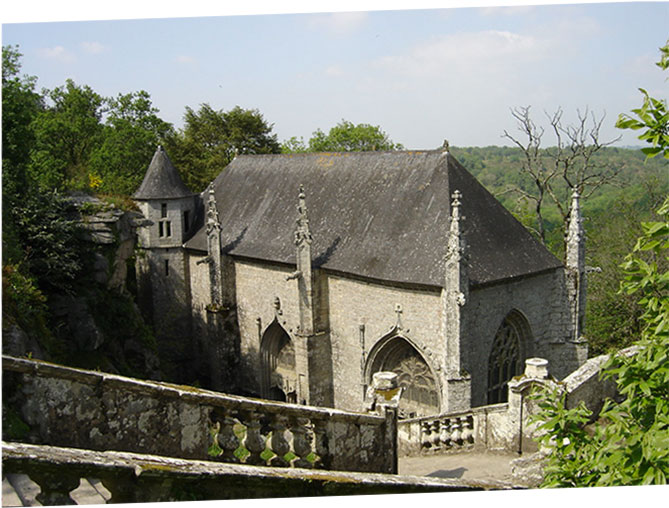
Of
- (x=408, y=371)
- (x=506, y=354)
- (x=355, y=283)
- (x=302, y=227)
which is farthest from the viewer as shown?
(x=302, y=227)

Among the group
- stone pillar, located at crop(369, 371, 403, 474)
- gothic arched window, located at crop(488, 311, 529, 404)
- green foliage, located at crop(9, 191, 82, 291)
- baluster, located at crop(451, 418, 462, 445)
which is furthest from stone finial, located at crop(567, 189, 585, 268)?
green foliage, located at crop(9, 191, 82, 291)

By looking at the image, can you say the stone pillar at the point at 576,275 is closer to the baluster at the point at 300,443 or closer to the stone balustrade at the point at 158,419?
the stone balustrade at the point at 158,419

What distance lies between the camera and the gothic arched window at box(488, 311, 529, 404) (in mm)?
19297

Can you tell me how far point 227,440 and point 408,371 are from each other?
13.3 m

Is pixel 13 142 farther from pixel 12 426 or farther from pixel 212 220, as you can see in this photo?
pixel 12 426

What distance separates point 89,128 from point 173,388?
38.5 meters

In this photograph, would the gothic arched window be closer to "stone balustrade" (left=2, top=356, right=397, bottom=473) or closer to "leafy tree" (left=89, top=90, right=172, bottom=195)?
"stone balustrade" (left=2, top=356, right=397, bottom=473)

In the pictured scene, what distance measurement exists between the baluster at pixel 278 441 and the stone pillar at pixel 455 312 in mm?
10627

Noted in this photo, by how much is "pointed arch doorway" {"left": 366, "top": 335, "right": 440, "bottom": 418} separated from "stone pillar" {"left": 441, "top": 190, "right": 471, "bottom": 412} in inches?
58.3

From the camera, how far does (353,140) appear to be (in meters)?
52.2

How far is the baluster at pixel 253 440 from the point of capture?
23.0ft

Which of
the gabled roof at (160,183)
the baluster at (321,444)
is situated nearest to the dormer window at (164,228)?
the gabled roof at (160,183)

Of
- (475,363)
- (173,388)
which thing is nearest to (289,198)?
(475,363)

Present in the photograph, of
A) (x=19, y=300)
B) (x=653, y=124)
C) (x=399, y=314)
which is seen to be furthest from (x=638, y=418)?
(x=399, y=314)
